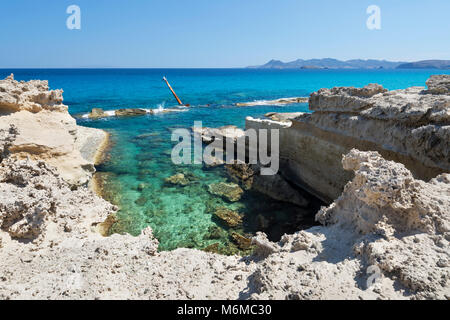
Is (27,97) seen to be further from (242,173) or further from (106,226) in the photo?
(242,173)

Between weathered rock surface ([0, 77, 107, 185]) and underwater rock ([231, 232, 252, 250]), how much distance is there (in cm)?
483

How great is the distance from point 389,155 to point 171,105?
3098cm

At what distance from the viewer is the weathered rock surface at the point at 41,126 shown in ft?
23.5

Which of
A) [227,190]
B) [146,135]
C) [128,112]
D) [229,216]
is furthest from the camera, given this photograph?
[128,112]

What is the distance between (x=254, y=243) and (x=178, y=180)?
27.8ft

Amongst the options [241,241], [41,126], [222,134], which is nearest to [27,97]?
[41,126]

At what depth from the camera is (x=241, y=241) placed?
8594 mm

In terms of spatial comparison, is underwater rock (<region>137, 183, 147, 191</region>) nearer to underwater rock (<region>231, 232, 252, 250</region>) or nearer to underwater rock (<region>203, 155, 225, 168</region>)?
underwater rock (<region>203, 155, 225, 168</region>)

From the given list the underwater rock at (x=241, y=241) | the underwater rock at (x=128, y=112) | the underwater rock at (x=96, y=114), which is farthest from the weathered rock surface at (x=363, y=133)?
the underwater rock at (x=96, y=114)

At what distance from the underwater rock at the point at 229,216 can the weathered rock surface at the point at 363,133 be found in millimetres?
3738

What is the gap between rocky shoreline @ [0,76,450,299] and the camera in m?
3.50

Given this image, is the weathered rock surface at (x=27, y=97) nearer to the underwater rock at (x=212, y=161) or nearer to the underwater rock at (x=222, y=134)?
the underwater rock at (x=212, y=161)
